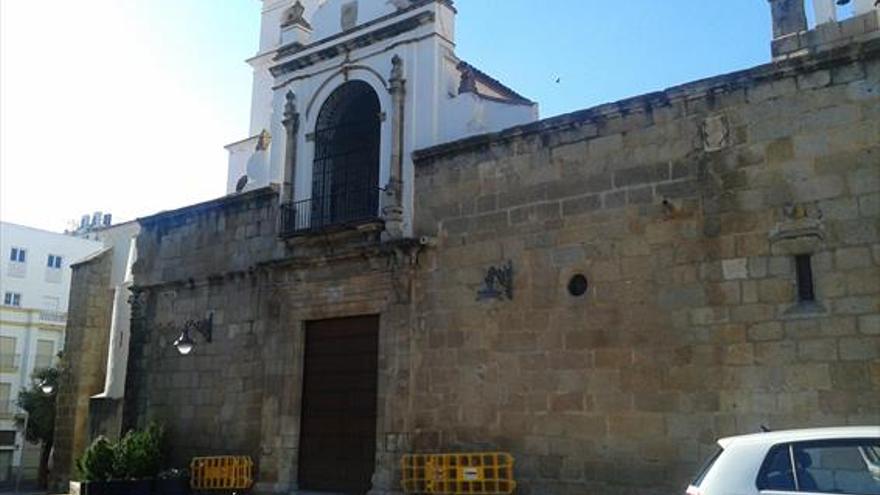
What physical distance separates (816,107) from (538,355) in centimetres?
431

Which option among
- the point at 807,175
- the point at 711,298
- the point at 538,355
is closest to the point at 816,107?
the point at 807,175

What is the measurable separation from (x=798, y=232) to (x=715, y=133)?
154cm

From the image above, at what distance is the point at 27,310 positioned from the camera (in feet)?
129

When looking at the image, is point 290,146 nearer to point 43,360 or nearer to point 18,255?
point 43,360

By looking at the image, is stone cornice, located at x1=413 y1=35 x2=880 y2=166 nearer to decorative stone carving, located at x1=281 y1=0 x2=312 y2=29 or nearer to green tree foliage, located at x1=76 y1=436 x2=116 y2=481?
decorative stone carving, located at x1=281 y1=0 x2=312 y2=29

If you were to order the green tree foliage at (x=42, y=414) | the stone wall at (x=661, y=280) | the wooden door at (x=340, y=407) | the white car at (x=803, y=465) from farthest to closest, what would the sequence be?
the green tree foliage at (x=42, y=414)
the wooden door at (x=340, y=407)
the stone wall at (x=661, y=280)
the white car at (x=803, y=465)

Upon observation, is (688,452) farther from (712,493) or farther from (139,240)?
(139,240)

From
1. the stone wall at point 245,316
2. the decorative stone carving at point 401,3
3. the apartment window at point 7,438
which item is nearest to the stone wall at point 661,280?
the stone wall at point 245,316

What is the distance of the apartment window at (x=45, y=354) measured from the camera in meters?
39.4

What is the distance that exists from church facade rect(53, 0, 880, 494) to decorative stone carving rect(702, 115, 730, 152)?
0.03m

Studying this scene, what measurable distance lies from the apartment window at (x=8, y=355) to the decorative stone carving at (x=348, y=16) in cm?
3208

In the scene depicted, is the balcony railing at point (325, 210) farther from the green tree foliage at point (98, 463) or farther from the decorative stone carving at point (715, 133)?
the decorative stone carving at point (715, 133)

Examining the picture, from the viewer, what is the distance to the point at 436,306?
11.5 m

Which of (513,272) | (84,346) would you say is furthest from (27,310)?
(513,272)
